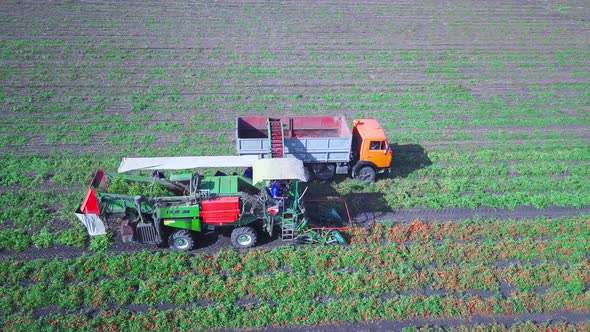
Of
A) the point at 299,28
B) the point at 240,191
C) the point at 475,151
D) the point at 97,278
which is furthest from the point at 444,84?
the point at 97,278

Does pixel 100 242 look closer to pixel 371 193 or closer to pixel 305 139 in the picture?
pixel 305 139

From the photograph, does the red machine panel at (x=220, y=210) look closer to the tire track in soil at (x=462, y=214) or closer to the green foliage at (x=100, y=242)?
the green foliage at (x=100, y=242)

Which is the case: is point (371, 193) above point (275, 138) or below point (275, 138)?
below

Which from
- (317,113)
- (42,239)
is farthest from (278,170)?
(317,113)

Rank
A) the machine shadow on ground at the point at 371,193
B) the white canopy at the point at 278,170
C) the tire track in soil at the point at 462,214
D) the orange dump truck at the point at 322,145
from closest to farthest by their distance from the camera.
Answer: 1. the white canopy at the point at 278,170
2. the tire track in soil at the point at 462,214
3. the machine shadow on ground at the point at 371,193
4. the orange dump truck at the point at 322,145

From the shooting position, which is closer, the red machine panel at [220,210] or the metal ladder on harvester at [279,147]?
the red machine panel at [220,210]

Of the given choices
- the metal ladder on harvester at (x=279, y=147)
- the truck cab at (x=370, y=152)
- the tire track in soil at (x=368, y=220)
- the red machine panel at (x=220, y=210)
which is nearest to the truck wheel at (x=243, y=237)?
the tire track in soil at (x=368, y=220)
